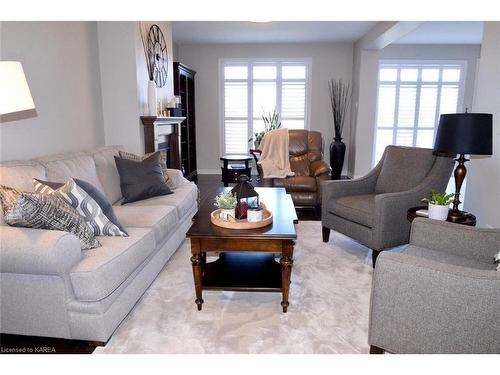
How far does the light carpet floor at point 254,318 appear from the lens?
183 centimetres

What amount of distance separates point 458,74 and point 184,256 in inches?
270

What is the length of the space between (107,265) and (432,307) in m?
1.48

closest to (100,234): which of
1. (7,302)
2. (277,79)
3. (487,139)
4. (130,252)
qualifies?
(130,252)

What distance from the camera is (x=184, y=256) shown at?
9.86 feet

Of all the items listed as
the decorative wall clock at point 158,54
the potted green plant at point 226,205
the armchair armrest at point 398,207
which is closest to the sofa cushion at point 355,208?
the armchair armrest at point 398,207

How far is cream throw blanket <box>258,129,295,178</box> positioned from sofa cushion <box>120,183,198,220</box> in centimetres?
120

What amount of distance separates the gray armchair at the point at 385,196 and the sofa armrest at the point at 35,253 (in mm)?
2136

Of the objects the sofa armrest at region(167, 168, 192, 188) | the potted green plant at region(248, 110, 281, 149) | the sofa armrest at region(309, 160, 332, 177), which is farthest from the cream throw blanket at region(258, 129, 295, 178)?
the potted green plant at region(248, 110, 281, 149)

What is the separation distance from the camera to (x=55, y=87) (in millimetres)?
3129

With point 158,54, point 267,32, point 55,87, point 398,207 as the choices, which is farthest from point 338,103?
point 55,87

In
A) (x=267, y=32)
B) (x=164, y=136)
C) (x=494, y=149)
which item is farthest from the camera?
(x=267, y=32)

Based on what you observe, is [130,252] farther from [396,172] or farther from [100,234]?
[396,172]

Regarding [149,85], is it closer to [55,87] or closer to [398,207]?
[55,87]
